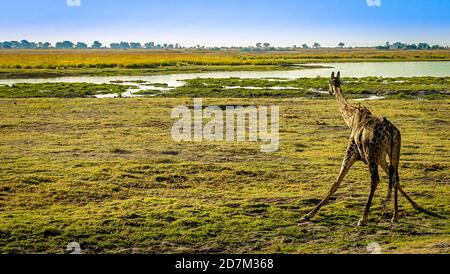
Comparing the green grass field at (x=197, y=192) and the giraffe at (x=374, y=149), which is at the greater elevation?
the giraffe at (x=374, y=149)

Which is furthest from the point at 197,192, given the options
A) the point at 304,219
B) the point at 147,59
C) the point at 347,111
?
the point at 147,59

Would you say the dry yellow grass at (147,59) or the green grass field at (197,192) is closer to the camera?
the green grass field at (197,192)

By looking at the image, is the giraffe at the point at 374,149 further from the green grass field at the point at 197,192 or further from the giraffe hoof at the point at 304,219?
the green grass field at the point at 197,192

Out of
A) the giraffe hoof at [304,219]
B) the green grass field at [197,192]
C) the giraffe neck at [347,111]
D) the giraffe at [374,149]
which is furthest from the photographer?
the giraffe neck at [347,111]

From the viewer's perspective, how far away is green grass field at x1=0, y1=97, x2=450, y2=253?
8.37 metres

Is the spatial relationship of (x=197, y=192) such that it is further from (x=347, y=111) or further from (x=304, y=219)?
(x=347, y=111)

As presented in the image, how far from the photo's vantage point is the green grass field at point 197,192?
8367mm

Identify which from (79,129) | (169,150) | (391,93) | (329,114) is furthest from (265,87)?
(169,150)

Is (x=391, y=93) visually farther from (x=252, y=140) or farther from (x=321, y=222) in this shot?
(x=321, y=222)

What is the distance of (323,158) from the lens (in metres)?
14.4

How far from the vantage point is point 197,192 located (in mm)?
11227

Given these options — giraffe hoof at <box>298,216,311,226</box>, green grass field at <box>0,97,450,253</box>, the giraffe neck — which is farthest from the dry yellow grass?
giraffe hoof at <box>298,216,311,226</box>

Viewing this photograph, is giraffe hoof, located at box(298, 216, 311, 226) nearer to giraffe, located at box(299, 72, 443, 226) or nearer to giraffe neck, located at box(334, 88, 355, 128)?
giraffe, located at box(299, 72, 443, 226)

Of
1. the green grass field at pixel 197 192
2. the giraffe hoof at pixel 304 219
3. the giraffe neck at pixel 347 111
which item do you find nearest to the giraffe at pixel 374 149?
the giraffe hoof at pixel 304 219
